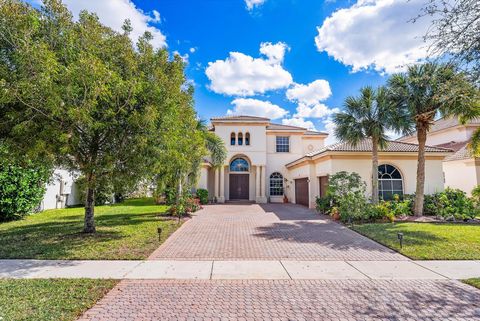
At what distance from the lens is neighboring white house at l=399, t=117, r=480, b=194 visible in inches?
903

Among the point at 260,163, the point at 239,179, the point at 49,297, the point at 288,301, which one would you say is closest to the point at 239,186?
the point at 239,179

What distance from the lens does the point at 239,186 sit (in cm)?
2912

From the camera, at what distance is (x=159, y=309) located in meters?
4.71

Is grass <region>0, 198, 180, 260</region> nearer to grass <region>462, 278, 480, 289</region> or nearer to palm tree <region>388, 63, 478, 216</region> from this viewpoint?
grass <region>462, 278, 480, 289</region>

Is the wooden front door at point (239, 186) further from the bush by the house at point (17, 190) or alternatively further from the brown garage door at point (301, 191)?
the bush by the house at point (17, 190)

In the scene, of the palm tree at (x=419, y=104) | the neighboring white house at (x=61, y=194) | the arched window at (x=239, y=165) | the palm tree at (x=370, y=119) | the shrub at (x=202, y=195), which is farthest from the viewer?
the arched window at (x=239, y=165)

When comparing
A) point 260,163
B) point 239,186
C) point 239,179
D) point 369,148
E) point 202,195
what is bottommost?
point 202,195

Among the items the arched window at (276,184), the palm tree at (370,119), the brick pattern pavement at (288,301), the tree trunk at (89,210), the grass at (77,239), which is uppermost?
the palm tree at (370,119)

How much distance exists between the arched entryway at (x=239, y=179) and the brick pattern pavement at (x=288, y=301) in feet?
75.2

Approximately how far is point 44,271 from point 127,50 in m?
7.25

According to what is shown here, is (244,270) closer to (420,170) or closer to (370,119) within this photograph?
(370,119)

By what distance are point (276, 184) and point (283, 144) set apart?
462cm

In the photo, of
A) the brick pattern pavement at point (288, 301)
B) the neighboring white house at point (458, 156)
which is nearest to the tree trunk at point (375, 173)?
the brick pattern pavement at point (288, 301)

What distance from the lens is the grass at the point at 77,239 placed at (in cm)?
795
